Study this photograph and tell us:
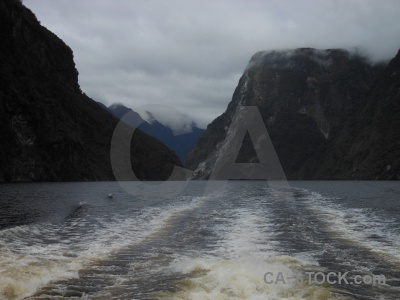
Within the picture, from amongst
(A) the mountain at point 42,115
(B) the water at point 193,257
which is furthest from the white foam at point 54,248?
(A) the mountain at point 42,115

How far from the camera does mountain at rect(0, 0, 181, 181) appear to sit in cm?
9056

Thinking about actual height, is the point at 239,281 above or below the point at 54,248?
above

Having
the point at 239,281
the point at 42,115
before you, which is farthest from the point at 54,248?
the point at 42,115

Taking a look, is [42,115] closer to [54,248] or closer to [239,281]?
[54,248]

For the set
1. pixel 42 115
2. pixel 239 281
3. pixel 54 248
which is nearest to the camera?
pixel 239 281

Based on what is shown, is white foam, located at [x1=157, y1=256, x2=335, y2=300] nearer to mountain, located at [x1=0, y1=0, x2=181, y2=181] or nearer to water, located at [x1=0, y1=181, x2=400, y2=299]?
water, located at [x1=0, y1=181, x2=400, y2=299]

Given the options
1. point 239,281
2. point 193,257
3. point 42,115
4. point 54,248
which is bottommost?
point 54,248

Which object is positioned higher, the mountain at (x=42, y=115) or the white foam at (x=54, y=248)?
the mountain at (x=42, y=115)

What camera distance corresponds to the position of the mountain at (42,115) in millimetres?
90562

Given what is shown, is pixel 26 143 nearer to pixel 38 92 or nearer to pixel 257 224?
pixel 38 92

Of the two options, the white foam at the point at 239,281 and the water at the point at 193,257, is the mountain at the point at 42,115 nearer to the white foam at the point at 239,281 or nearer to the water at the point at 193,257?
the water at the point at 193,257

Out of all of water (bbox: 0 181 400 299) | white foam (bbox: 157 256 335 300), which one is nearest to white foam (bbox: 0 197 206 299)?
water (bbox: 0 181 400 299)

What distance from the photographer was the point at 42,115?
103562 mm

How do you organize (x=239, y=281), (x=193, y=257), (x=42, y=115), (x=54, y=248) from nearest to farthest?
(x=239, y=281) → (x=193, y=257) → (x=54, y=248) → (x=42, y=115)
